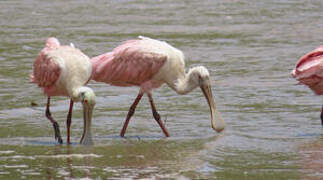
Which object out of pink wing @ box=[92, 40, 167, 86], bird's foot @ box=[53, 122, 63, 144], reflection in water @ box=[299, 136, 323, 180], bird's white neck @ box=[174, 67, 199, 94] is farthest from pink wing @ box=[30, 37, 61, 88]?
reflection in water @ box=[299, 136, 323, 180]

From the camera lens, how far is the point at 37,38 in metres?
15.8

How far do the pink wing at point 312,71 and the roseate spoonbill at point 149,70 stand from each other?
1.11 metres

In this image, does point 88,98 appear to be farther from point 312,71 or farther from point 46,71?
point 312,71

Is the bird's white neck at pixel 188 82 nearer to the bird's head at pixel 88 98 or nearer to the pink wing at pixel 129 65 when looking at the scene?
the pink wing at pixel 129 65

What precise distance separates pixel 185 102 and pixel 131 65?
1.49m

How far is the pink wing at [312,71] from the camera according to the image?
9445 mm

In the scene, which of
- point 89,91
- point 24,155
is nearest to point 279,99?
point 89,91

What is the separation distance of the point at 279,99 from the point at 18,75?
13.0ft

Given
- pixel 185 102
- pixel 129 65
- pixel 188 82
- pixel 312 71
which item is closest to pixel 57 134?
pixel 129 65

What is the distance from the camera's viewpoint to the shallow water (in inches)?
289

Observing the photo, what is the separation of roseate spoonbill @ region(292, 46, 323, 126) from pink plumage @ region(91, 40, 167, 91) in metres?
1.53

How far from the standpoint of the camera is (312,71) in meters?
9.44

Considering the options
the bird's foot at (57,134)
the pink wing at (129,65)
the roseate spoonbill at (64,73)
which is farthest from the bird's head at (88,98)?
the pink wing at (129,65)

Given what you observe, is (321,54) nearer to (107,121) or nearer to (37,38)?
(107,121)
